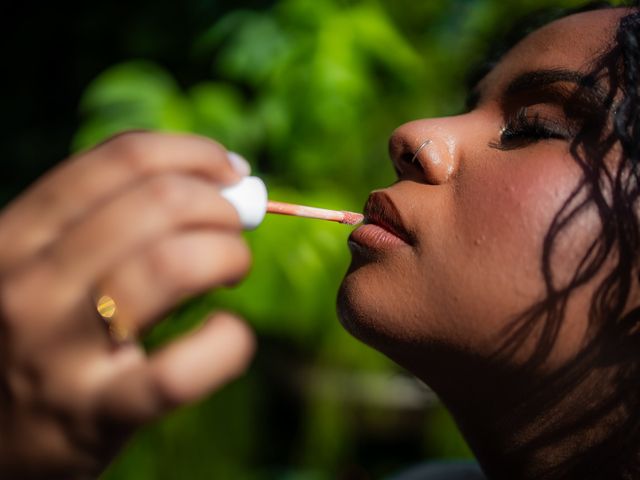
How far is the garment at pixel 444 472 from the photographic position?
970 millimetres

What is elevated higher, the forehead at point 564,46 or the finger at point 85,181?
the forehead at point 564,46

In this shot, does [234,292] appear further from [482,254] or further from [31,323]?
[31,323]

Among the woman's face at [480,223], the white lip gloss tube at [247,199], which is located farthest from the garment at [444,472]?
the white lip gloss tube at [247,199]

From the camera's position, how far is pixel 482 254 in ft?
2.14

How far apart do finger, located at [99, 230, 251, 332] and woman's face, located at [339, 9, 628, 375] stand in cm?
26

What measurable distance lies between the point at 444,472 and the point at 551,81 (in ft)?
1.90

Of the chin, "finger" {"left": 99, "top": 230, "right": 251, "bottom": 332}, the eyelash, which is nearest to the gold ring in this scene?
"finger" {"left": 99, "top": 230, "right": 251, "bottom": 332}

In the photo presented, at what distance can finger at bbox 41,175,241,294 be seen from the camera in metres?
0.46

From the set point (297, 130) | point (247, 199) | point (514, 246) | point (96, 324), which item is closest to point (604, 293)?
point (514, 246)

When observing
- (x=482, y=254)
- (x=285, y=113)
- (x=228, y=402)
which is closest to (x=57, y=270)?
(x=482, y=254)

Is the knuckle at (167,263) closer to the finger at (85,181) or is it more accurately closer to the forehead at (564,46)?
the finger at (85,181)

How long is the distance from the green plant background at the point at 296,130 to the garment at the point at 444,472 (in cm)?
24

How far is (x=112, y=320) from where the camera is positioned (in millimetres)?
454

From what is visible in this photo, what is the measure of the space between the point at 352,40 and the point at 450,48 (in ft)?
1.46
